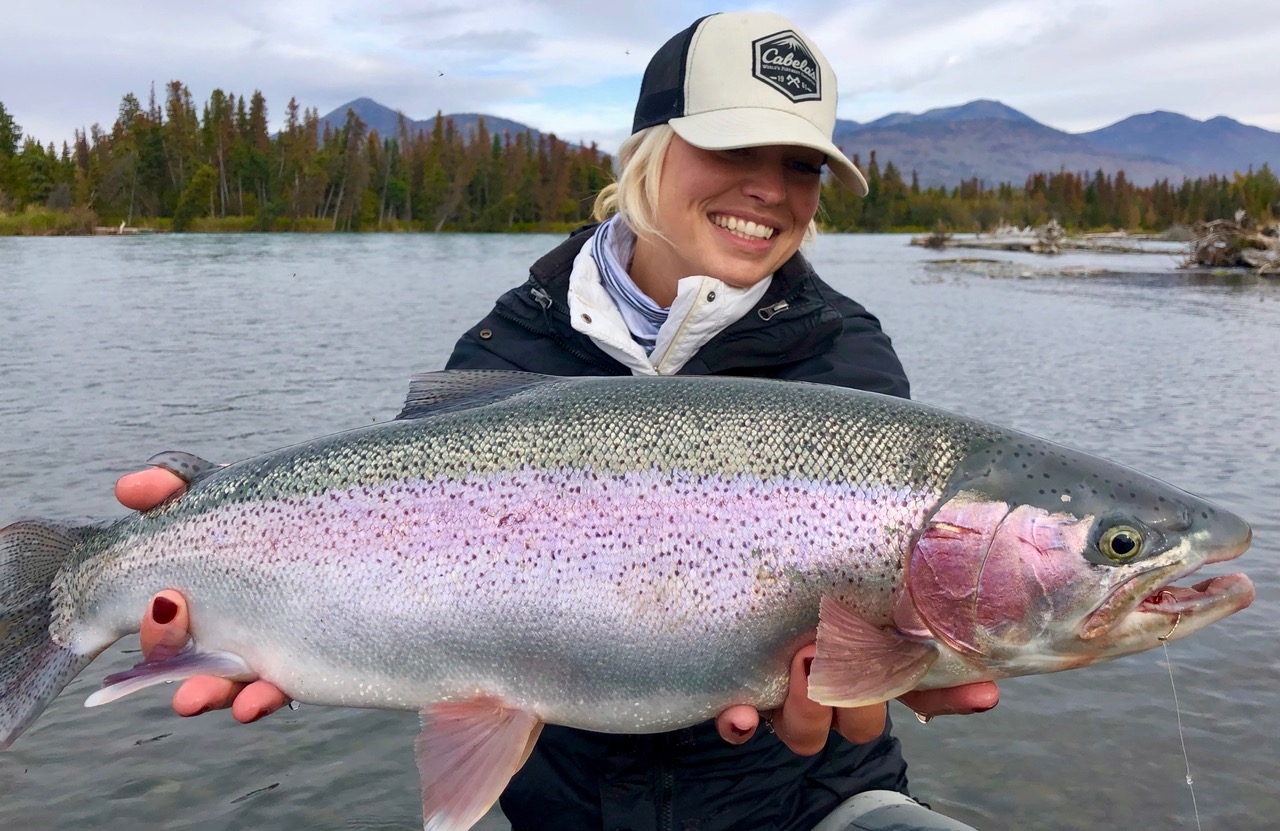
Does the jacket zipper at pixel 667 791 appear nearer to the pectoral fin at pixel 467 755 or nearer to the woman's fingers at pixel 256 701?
the pectoral fin at pixel 467 755

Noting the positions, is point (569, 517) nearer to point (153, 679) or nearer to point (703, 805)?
point (703, 805)

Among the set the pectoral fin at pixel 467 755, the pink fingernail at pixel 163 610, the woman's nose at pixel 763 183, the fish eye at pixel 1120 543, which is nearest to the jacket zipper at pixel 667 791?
the pectoral fin at pixel 467 755

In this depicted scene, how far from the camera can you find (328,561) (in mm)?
2338

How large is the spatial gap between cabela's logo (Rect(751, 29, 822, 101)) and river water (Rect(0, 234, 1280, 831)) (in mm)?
3458

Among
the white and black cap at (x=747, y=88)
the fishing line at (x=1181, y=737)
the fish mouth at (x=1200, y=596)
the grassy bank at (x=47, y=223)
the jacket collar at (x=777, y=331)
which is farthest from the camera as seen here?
the grassy bank at (x=47, y=223)

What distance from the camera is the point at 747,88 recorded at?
2.80 m

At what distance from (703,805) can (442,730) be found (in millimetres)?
752

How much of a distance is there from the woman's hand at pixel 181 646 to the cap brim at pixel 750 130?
177cm

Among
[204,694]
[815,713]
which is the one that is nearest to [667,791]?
[815,713]

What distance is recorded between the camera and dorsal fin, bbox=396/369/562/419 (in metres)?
2.61

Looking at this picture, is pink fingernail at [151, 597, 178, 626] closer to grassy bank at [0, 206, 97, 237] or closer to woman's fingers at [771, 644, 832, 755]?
woman's fingers at [771, 644, 832, 755]

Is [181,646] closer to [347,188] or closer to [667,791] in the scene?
[667,791]

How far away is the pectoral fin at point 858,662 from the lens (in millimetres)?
2102

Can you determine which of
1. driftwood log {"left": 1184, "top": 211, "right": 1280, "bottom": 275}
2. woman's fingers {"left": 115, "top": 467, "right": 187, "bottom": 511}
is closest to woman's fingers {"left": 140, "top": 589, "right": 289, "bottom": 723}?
woman's fingers {"left": 115, "top": 467, "right": 187, "bottom": 511}
